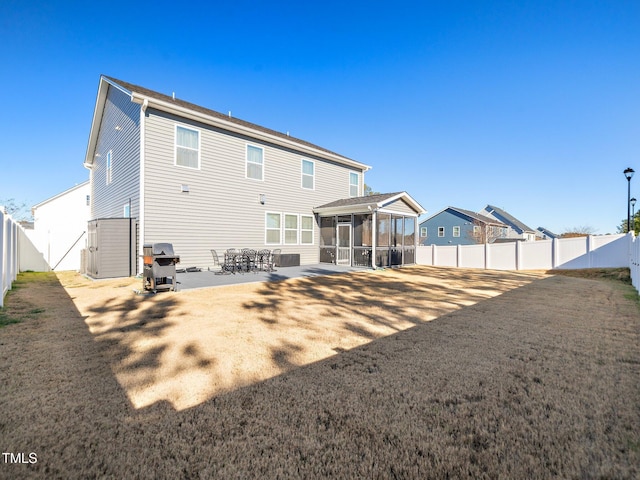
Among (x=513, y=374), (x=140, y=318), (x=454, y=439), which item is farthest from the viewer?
(x=140, y=318)

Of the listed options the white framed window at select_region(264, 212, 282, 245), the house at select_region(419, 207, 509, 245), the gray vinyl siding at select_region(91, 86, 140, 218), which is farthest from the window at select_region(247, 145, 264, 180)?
the house at select_region(419, 207, 509, 245)

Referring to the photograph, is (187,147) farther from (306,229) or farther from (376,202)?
(376,202)

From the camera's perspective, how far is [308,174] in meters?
14.8

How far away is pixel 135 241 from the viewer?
10117 millimetres

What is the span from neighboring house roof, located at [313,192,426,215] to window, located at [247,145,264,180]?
356 cm

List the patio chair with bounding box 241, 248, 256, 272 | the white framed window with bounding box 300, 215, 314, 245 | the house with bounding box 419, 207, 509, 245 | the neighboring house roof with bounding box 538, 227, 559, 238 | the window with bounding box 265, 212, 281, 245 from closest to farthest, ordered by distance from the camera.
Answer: the patio chair with bounding box 241, 248, 256, 272 < the window with bounding box 265, 212, 281, 245 < the white framed window with bounding box 300, 215, 314, 245 < the house with bounding box 419, 207, 509, 245 < the neighboring house roof with bounding box 538, 227, 559, 238

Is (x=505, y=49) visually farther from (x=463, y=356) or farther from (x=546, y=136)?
(x=463, y=356)

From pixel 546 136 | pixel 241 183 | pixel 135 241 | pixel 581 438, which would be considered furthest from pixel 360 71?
pixel 581 438

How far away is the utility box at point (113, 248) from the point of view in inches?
375

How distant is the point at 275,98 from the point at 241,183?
936 centimetres

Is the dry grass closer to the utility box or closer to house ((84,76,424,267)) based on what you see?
the utility box

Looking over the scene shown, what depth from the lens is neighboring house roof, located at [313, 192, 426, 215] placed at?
12.5 metres

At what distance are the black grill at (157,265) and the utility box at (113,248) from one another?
3.34 m

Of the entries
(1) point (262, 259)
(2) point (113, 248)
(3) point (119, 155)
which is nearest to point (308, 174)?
(1) point (262, 259)
